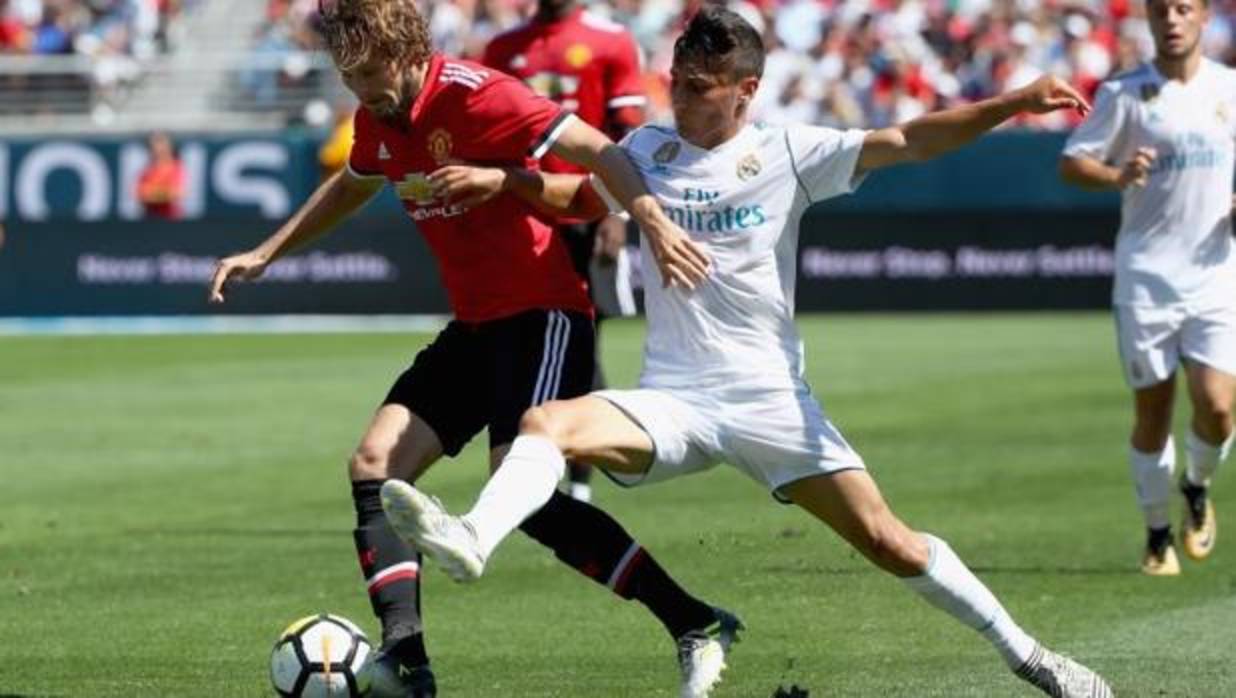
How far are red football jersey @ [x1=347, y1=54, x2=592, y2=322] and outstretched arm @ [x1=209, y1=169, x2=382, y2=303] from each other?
0.27 ft

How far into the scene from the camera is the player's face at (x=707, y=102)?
766cm

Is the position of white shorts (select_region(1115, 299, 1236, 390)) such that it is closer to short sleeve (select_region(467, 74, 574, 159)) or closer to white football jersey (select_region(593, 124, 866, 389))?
white football jersey (select_region(593, 124, 866, 389))

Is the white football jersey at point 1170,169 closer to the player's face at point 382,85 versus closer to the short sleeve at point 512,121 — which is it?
the short sleeve at point 512,121

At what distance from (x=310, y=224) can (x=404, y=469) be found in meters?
1.01

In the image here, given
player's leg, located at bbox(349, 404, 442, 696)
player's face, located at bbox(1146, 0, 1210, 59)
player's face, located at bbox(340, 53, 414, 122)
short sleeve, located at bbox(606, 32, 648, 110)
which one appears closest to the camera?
player's face, located at bbox(340, 53, 414, 122)

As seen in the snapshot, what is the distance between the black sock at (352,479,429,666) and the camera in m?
7.94

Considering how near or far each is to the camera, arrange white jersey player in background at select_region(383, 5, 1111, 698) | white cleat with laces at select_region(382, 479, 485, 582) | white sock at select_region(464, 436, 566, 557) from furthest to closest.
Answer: white jersey player in background at select_region(383, 5, 1111, 698)
white sock at select_region(464, 436, 566, 557)
white cleat with laces at select_region(382, 479, 485, 582)

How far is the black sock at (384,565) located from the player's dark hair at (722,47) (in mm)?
1615

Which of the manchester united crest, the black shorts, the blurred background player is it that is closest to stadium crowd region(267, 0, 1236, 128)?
the blurred background player

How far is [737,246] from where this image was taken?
773 cm

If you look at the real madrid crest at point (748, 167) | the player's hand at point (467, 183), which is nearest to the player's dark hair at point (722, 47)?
the real madrid crest at point (748, 167)

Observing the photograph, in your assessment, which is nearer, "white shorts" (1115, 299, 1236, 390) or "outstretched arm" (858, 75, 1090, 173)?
"outstretched arm" (858, 75, 1090, 173)

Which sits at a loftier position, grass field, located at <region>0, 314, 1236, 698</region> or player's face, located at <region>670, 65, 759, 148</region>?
player's face, located at <region>670, 65, 759, 148</region>

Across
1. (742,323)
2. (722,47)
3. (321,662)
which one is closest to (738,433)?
(742,323)
